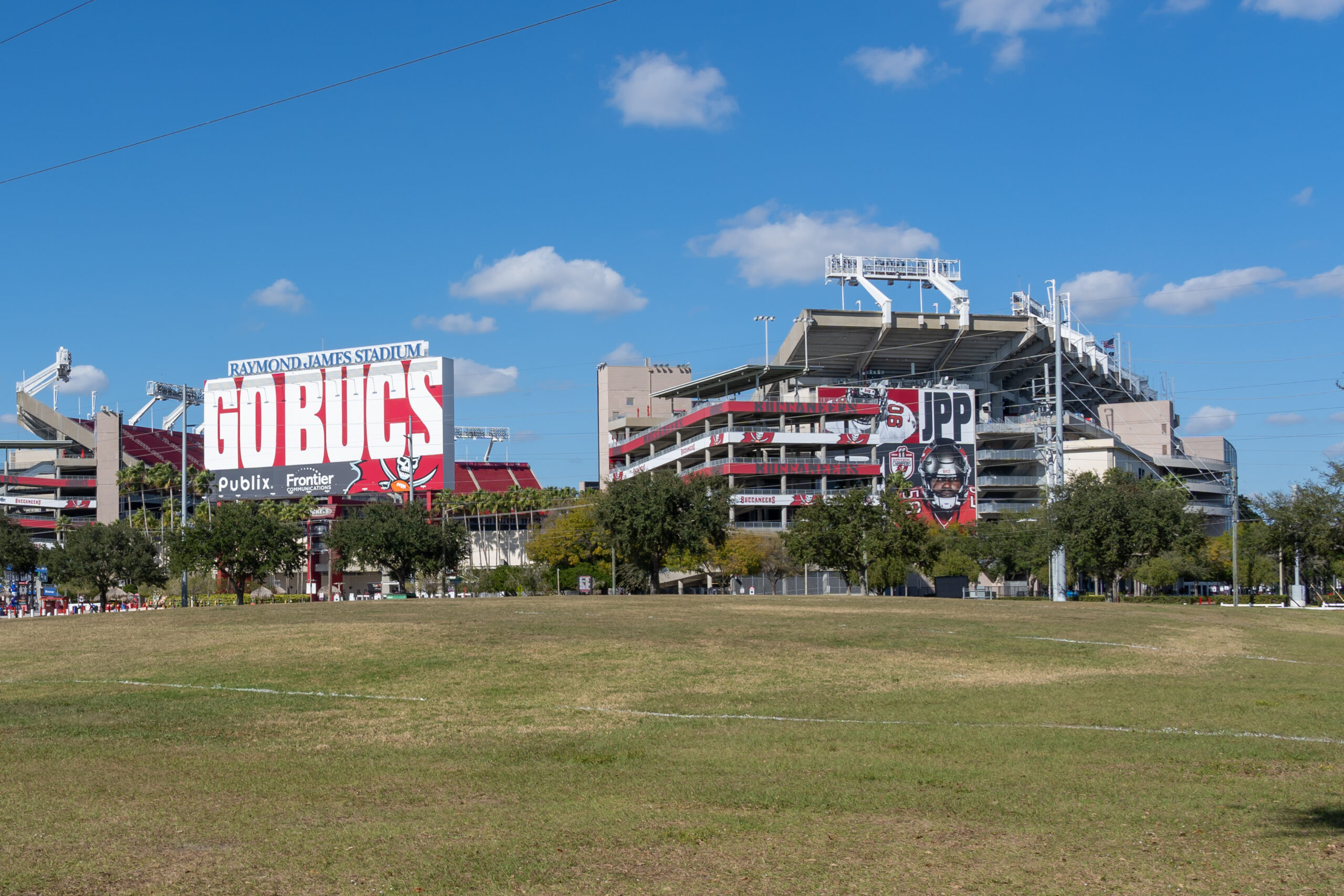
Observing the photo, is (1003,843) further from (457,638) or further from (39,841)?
(457,638)

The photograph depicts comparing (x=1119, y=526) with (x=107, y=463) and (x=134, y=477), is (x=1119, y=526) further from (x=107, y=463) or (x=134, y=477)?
(x=107, y=463)

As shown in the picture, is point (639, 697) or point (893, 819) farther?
point (639, 697)

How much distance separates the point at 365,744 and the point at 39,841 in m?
6.53

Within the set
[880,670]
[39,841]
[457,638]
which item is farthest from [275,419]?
[39,841]

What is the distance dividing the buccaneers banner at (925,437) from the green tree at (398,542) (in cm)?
6253

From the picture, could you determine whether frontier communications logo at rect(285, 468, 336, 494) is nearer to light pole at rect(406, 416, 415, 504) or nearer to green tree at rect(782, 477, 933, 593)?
light pole at rect(406, 416, 415, 504)

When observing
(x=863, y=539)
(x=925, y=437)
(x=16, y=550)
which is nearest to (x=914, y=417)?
(x=925, y=437)

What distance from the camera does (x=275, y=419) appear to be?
14812cm

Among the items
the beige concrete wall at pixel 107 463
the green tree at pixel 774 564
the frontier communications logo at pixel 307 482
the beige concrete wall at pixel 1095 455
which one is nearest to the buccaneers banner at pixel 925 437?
the beige concrete wall at pixel 1095 455

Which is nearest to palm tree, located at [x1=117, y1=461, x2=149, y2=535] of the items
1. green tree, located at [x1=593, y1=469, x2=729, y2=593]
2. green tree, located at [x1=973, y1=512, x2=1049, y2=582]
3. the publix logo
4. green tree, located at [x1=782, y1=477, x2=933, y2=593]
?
the publix logo

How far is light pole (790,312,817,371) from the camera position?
146625mm

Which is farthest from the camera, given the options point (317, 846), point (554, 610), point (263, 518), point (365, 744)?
point (263, 518)

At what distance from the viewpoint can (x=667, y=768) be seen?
1479cm

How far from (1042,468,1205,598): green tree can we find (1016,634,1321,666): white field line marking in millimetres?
41324
